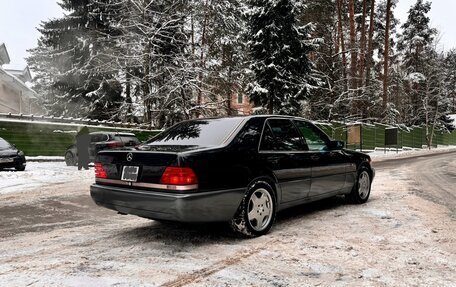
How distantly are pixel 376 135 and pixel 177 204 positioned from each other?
29.3m

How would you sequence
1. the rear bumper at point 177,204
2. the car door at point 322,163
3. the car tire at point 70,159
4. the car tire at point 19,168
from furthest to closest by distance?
the car tire at point 70,159
the car tire at point 19,168
the car door at point 322,163
the rear bumper at point 177,204

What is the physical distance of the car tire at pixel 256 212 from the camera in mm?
4367

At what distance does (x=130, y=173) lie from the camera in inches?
169

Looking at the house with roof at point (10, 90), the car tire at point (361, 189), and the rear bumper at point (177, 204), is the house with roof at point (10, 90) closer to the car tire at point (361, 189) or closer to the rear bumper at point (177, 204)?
the rear bumper at point (177, 204)

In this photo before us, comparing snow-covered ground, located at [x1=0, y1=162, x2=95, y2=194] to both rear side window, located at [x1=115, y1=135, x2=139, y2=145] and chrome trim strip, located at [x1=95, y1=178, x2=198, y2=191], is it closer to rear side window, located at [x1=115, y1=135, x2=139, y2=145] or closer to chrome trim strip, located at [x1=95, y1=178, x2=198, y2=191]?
rear side window, located at [x1=115, y1=135, x2=139, y2=145]

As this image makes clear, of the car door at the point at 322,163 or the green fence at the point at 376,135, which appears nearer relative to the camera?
the car door at the point at 322,163

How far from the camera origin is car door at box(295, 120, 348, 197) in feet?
18.0

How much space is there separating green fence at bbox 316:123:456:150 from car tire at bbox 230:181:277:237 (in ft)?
69.8

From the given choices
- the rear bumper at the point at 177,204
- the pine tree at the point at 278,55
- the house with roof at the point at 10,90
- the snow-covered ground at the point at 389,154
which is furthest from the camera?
the house with roof at the point at 10,90

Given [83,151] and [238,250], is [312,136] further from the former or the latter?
[83,151]

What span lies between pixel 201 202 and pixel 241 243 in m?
0.78

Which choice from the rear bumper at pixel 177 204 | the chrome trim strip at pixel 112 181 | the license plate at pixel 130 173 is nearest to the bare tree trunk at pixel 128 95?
the chrome trim strip at pixel 112 181

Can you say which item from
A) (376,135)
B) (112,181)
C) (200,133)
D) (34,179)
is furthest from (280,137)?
(376,135)

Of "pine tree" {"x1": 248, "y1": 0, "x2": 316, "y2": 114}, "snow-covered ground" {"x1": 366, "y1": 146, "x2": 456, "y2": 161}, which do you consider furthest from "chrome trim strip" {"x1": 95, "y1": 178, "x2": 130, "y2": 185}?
"snow-covered ground" {"x1": 366, "y1": 146, "x2": 456, "y2": 161}
